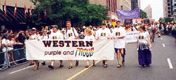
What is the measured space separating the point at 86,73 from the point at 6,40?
633cm

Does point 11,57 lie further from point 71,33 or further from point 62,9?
point 62,9

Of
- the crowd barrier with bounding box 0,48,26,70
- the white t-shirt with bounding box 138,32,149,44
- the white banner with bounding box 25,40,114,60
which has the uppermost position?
the white t-shirt with bounding box 138,32,149,44

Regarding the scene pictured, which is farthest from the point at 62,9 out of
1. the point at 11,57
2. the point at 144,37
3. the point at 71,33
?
the point at 144,37

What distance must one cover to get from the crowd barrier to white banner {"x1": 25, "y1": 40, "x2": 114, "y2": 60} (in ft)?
8.01

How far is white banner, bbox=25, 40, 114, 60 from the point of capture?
1145 cm

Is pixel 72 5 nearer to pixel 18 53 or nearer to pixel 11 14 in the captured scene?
pixel 11 14

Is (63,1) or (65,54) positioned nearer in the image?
(65,54)

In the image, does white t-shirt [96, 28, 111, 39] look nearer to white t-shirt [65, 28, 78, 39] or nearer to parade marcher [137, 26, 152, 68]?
white t-shirt [65, 28, 78, 39]

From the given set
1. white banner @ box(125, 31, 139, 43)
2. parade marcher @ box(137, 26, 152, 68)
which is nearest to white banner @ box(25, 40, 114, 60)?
parade marcher @ box(137, 26, 152, 68)

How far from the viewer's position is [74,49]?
11.6m

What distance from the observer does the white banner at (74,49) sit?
1145cm

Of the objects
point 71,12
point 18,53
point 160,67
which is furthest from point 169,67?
point 71,12

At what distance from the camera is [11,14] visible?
99.5 feet

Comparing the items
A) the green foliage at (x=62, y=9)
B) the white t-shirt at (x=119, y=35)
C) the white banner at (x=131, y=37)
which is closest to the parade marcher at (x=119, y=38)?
the white t-shirt at (x=119, y=35)
